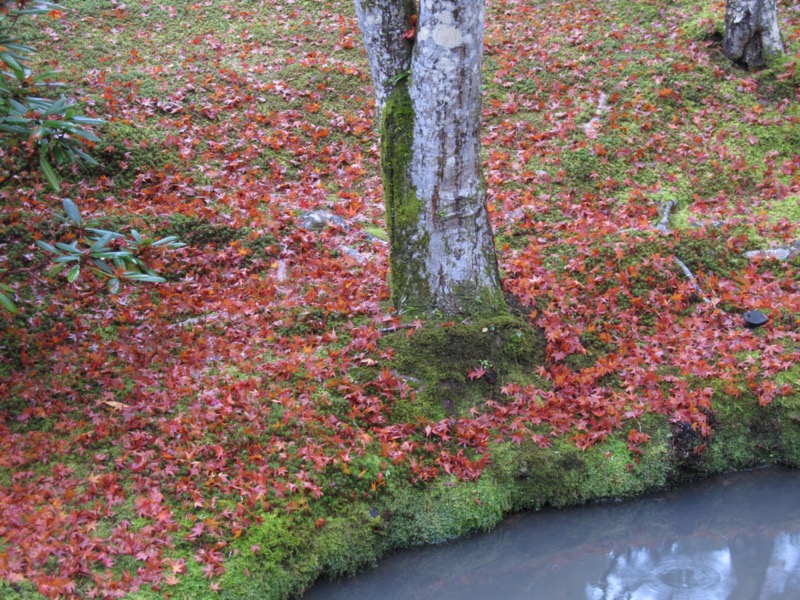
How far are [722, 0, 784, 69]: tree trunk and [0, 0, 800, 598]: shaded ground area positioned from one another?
0.29m

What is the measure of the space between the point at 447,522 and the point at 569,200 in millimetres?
4297

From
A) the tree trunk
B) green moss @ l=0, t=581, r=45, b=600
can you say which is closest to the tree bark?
green moss @ l=0, t=581, r=45, b=600

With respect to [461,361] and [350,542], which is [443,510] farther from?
[461,361]

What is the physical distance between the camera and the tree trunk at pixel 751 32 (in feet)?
32.3

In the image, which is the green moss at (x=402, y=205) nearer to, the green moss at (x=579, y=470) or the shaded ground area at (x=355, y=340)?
the shaded ground area at (x=355, y=340)

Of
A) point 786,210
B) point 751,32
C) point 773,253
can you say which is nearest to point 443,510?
point 773,253

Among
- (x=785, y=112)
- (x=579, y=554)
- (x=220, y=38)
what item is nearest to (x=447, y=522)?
(x=579, y=554)

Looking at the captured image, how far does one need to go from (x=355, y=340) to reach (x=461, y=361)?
37.7 inches

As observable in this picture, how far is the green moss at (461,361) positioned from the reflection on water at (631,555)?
43.7 inches

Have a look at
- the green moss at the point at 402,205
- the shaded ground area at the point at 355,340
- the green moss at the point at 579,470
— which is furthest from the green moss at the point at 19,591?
the green moss at the point at 402,205

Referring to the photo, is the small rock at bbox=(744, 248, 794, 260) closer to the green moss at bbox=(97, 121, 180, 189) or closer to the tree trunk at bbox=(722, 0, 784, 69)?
the tree trunk at bbox=(722, 0, 784, 69)

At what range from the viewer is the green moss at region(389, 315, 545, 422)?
241 inches

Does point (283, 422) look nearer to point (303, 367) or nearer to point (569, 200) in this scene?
point (303, 367)

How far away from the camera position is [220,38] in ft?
39.1
